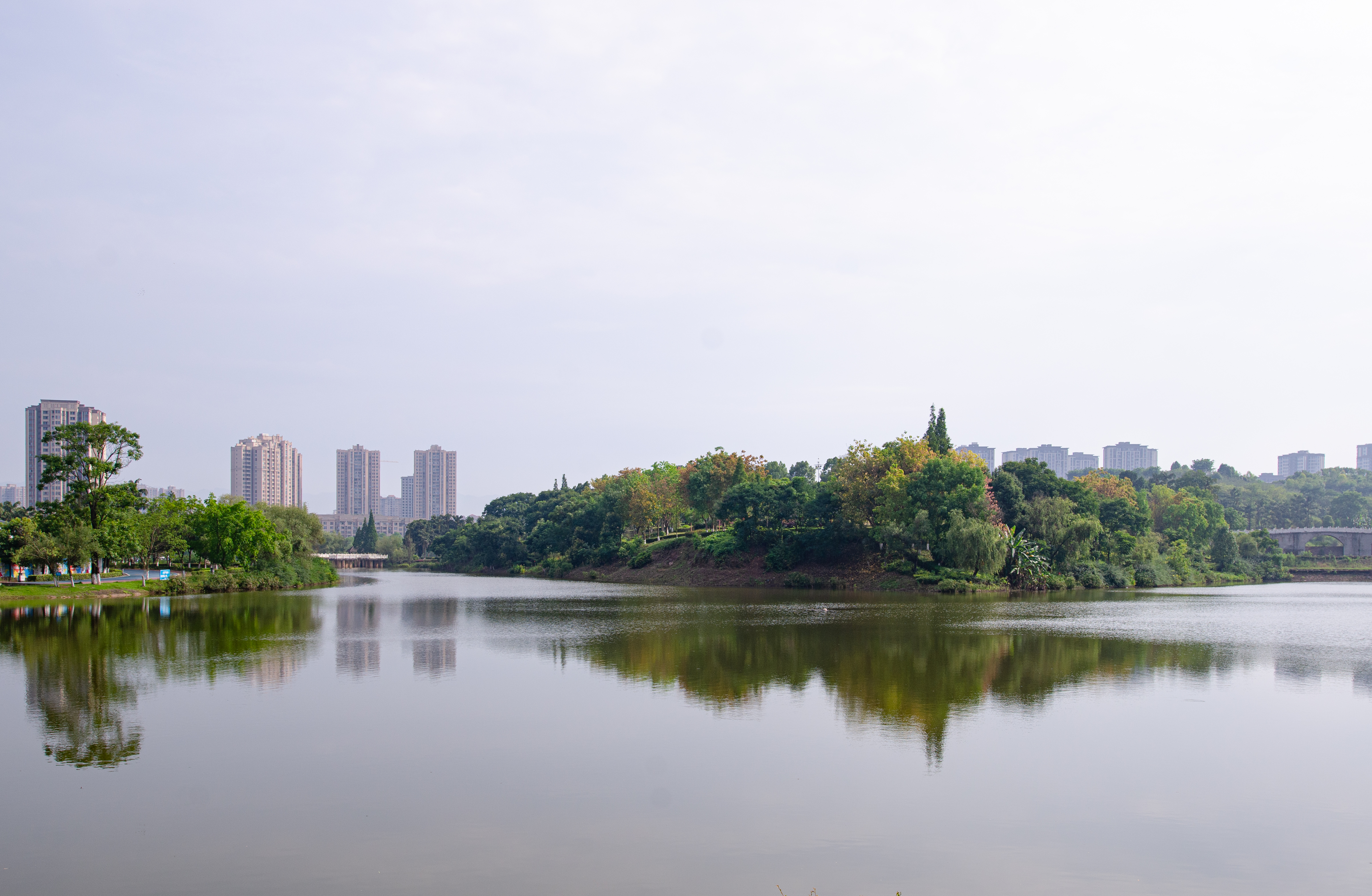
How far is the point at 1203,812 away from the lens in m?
10.8

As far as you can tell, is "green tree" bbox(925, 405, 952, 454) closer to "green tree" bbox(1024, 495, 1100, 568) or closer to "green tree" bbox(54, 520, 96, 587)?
"green tree" bbox(1024, 495, 1100, 568)

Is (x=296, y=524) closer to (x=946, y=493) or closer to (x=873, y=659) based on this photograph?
(x=946, y=493)

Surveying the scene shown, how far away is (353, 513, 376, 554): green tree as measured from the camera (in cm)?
15650

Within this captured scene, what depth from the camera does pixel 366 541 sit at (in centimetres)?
15650

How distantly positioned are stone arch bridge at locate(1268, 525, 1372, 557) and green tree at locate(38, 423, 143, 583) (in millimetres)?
114080

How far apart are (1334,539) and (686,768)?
131673 mm

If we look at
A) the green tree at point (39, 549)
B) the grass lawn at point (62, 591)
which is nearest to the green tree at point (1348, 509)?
the grass lawn at point (62, 591)

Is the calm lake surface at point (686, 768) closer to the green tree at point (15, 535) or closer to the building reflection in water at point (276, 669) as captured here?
the building reflection in water at point (276, 669)

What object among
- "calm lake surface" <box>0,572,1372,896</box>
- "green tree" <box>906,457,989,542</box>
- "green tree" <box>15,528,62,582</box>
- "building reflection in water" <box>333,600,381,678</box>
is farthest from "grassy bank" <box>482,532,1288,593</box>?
"green tree" <box>15,528,62,582</box>

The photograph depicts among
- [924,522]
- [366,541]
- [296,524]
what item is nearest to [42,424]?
[366,541]

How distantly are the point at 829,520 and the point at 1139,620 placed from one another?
119 feet

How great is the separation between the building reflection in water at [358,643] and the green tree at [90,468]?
1630 cm

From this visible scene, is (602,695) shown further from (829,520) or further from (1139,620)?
(829,520)

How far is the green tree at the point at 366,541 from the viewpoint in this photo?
513ft
